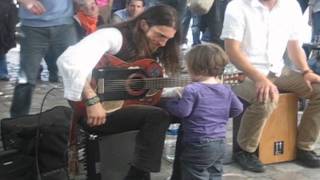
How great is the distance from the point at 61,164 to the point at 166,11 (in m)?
1.08

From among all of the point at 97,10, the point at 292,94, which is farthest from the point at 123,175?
the point at 97,10

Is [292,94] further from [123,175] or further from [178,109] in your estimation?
[123,175]

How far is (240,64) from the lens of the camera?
3600 mm

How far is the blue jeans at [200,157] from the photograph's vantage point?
307 centimetres

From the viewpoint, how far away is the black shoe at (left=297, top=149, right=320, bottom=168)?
3.83 m

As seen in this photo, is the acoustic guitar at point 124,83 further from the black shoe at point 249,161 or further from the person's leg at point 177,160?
the black shoe at point 249,161

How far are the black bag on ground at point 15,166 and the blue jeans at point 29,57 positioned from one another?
0.69 meters

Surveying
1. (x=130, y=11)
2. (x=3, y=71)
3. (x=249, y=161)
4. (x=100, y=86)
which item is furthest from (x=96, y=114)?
(x=3, y=71)

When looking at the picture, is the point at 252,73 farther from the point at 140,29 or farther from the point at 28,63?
the point at 28,63

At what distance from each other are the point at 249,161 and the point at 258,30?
2.90 ft

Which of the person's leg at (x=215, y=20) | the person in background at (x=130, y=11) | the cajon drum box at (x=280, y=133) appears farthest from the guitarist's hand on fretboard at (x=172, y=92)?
the person's leg at (x=215, y=20)

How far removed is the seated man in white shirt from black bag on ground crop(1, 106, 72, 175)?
120cm

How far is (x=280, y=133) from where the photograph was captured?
3.89 metres

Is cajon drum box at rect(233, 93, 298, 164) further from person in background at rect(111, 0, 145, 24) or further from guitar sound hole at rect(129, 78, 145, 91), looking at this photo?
person in background at rect(111, 0, 145, 24)
